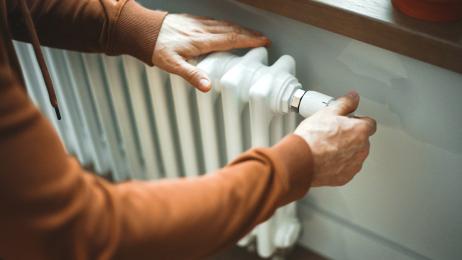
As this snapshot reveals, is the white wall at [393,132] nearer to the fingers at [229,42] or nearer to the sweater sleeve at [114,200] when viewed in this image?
the fingers at [229,42]

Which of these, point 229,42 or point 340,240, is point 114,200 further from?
point 340,240

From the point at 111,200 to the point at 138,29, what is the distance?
16.1 inches

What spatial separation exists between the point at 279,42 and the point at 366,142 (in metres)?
0.29

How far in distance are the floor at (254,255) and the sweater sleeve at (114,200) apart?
0.69m

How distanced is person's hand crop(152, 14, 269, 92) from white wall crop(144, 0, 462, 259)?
2.4 inches

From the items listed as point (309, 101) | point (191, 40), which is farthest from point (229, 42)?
point (309, 101)

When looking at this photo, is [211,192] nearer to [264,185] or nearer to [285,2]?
[264,185]

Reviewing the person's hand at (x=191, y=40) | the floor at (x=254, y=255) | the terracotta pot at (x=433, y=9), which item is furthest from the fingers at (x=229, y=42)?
the floor at (x=254, y=255)

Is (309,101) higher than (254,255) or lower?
higher

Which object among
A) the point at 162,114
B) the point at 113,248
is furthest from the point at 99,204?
the point at 162,114

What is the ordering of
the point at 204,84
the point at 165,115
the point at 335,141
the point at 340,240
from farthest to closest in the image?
the point at 340,240
the point at 165,115
the point at 204,84
the point at 335,141

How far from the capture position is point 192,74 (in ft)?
3.03

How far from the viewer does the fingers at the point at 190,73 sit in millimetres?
915

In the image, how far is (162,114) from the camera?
112cm
